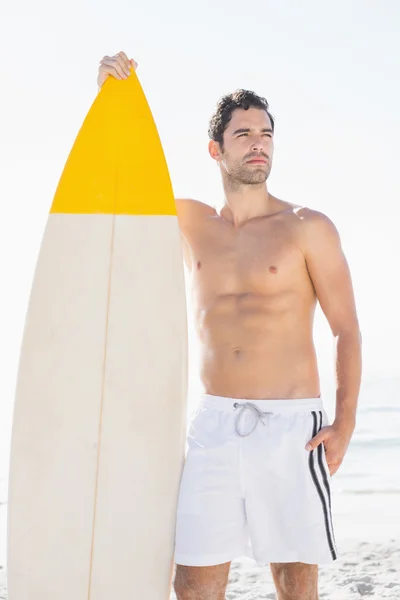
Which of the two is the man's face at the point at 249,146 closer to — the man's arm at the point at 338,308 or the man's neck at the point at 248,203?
the man's neck at the point at 248,203

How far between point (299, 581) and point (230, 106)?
167 cm

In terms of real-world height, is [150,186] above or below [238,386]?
above

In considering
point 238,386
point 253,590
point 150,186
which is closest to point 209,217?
point 150,186

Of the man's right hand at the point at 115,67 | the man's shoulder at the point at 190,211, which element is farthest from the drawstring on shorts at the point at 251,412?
the man's right hand at the point at 115,67

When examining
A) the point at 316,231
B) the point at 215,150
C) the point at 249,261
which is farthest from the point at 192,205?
the point at 316,231

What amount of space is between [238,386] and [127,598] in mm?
872

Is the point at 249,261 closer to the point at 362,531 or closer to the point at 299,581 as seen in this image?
the point at 299,581

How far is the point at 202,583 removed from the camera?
102 inches

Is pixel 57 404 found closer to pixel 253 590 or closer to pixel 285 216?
pixel 285 216

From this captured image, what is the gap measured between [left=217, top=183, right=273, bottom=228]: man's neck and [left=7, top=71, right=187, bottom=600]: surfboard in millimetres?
250

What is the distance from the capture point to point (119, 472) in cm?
291

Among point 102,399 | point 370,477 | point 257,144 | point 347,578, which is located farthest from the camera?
point 370,477

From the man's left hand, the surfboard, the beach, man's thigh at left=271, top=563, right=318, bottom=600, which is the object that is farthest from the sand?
the man's left hand

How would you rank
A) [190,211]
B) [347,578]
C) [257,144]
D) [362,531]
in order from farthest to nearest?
1. [362,531]
2. [347,578]
3. [190,211]
4. [257,144]
